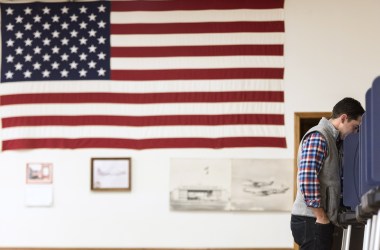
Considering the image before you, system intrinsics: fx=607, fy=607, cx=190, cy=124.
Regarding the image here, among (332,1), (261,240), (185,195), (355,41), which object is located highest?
(332,1)

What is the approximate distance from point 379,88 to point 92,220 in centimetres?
634

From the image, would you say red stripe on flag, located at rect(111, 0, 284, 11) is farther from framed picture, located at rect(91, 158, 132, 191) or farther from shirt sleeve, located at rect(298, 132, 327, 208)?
shirt sleeve, located at rect(298, 132, 327, 208)

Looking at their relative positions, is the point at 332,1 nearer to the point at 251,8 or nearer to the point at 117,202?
the point at 251,8

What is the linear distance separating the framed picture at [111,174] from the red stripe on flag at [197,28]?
1.75 meters

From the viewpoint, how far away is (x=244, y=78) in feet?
26.3

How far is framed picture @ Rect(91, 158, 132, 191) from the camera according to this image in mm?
8023

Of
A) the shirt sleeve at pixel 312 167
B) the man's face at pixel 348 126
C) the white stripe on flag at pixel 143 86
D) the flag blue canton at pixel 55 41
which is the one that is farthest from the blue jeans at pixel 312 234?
the flag blue canton at pixel 55 41

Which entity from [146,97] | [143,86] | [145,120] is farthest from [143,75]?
[145,120]

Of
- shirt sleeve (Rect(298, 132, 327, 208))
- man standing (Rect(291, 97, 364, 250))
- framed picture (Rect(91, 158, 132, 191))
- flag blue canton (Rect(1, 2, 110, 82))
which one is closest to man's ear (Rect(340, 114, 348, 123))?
man standing (Rect(291, 97, 364, 250))

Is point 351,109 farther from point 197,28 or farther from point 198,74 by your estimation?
point 197,28

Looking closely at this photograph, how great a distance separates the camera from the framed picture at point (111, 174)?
26.3 feet

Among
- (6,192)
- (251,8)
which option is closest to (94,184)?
(6,192)

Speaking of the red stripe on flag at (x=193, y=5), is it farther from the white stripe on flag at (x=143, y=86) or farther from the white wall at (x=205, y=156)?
the white stripe on flag at (x=143, y=86)

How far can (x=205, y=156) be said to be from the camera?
802 cm
